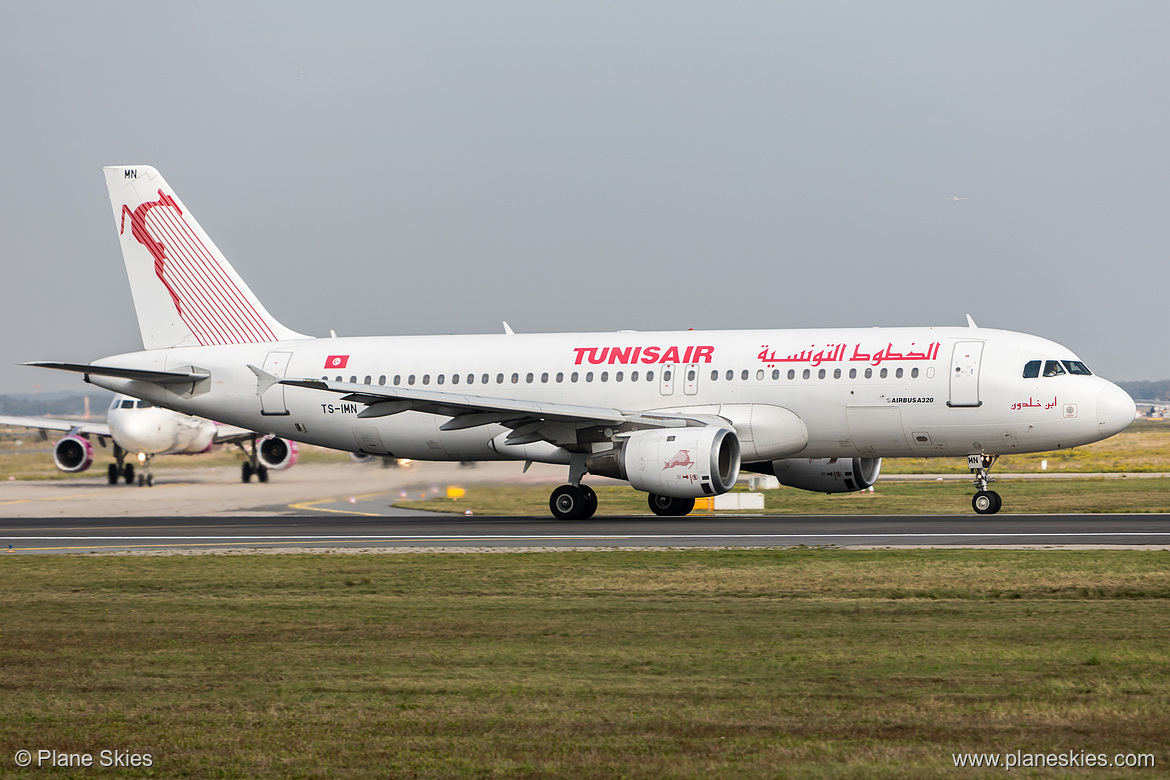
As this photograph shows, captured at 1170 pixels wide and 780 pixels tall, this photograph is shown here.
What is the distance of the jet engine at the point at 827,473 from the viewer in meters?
30.8

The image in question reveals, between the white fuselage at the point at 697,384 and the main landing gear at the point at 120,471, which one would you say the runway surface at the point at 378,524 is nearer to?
the white fuselage at the point at 697,384

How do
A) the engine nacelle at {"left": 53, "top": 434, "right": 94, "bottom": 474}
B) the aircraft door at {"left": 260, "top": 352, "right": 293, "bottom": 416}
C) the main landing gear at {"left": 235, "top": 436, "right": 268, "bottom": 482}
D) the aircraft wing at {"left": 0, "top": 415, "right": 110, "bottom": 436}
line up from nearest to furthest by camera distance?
the aircraft door at {"left": 260, "top": 352, "right": 293, "bottom": 416}, the main landing gear at {"left": 235, "top": 436, "right": 268, "bottom": 482}, the engine nacelle at {"left": 53, "top": 434, "right": 94, "bottom": 474}, the aircraft wing at {"left": 0, "top": 415, "right": 110, "bottom": 436}

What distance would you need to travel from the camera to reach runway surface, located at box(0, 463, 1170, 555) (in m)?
22.0

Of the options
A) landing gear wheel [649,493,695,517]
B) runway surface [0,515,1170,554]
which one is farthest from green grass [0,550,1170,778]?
landing gear wheel [649,493,695,517]

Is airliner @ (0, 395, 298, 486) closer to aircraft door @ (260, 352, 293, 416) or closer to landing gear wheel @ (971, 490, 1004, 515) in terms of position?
aircraft door @ (260, 352, 293, 416)

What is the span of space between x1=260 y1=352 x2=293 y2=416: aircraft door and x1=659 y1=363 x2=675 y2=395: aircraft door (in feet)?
31.2

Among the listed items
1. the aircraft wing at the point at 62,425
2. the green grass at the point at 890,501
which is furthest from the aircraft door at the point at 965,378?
the aircraft wing at the point at 62,425

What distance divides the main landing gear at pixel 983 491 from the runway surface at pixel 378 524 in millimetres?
379

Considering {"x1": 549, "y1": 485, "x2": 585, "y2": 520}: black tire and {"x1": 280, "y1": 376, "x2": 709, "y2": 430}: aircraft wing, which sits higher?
{"x1": 280, "y1": 376, "x2": 709, "y2": 430}: aircraft wing

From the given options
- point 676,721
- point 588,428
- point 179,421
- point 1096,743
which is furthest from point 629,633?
point 179,421

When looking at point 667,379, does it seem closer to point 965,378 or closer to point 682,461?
point 682,461

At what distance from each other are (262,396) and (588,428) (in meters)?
8.94

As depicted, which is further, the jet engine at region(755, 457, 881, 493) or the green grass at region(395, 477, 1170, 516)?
the jet engine at region(755, 457, 881, 493)

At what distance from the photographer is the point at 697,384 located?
29125mm
